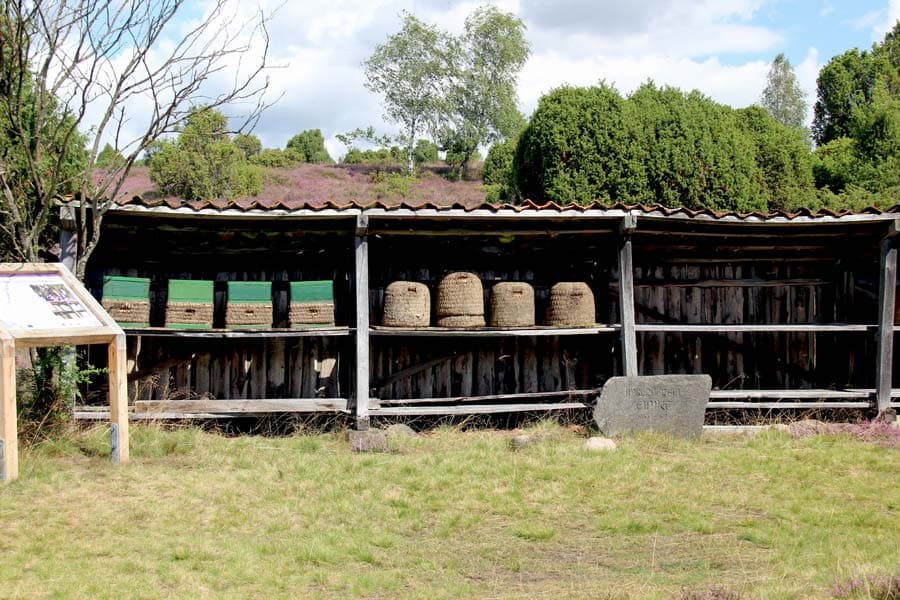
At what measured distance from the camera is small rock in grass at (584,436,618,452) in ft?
27.8

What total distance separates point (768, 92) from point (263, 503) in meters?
54.0

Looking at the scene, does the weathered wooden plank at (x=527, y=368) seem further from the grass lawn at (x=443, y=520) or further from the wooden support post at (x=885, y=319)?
the wooden support post at (x=885, y=319)

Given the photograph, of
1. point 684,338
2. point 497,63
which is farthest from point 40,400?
point 497,63

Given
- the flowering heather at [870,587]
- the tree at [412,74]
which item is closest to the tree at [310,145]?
the tree at [412,74]

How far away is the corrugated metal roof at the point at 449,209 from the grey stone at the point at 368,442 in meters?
2.57

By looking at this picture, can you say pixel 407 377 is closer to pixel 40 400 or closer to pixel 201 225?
pixel 201 225

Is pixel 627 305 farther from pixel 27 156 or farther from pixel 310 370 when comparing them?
pixel 27 156

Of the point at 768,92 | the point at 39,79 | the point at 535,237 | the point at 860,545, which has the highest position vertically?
the point at 768,92

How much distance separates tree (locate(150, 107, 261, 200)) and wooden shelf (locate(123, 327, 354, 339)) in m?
16.9

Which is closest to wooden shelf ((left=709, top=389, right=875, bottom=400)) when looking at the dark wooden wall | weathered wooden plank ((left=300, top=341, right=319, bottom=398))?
the dark wooden wall

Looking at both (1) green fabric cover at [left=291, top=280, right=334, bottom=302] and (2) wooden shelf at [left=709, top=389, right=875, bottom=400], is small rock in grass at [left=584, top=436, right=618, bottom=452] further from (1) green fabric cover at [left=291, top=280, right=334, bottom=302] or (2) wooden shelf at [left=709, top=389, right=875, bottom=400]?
(1) green fabric cover at [left=291, top=280, right=334, bottom=302]

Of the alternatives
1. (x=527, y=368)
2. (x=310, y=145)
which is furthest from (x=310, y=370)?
(x=310, y=145)

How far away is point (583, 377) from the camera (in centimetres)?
1128

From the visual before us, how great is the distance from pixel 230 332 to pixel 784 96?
51313 millimetres
